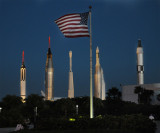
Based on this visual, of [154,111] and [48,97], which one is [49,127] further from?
[48,97]

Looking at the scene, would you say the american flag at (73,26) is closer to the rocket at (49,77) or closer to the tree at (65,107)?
the tree at (65,107)

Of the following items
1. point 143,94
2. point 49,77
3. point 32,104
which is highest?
point 49,77

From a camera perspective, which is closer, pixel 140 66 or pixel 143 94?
pixel 143 94

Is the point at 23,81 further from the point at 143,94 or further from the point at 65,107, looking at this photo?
the point at 65,107

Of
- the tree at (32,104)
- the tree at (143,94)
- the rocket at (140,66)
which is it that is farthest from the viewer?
the rocket at (140,66)

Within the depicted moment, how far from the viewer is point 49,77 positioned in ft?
377

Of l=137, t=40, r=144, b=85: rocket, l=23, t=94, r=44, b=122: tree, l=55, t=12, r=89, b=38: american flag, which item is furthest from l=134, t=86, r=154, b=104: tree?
l=55, t=12, r=89, b=38: american flag

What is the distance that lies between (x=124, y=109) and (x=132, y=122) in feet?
129

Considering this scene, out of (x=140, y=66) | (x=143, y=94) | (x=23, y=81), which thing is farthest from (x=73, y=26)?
(x=23, y=81)

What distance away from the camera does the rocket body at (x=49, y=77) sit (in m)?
113

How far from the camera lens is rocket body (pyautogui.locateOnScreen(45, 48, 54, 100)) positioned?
372 feet

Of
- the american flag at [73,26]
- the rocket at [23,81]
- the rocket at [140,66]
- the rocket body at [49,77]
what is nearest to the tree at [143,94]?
the rocket at [140,66]

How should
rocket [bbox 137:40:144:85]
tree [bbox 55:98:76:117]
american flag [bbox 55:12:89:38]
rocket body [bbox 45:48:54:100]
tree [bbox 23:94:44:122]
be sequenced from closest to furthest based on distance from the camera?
1. american flag [bbox 55:12:89:38]
2. tree [bbox 23:94:44:122]
3. tree [bbox 55:98:76:117]
4. rocket [bbox 137:40:144:85]
5. rocket body [bbox 45:48:54:100]

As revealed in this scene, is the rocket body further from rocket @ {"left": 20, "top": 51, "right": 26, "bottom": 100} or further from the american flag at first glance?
the american flag
